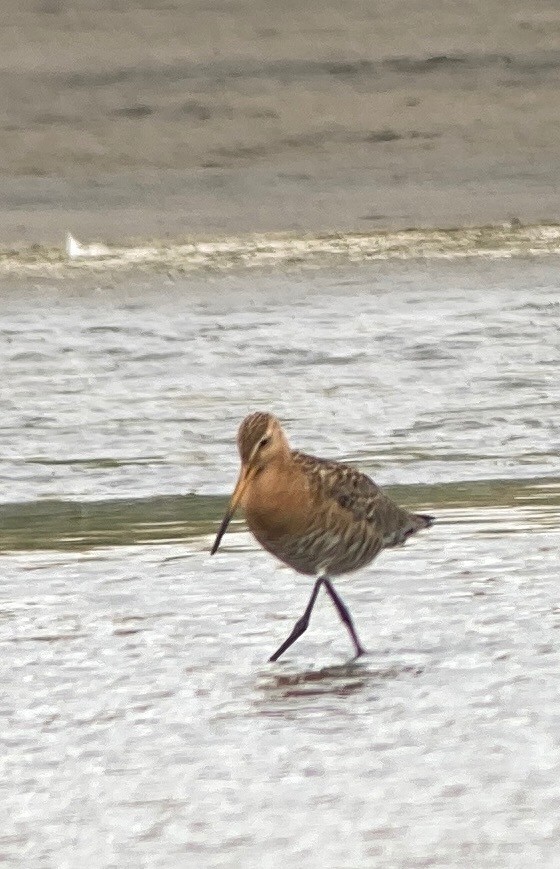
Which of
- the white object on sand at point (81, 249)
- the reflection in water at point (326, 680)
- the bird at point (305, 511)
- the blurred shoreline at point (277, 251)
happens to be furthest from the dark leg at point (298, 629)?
the white object on sand at point (81, 249)

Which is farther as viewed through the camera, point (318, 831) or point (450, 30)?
point (450, 30)

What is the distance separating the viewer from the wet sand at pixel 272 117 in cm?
1669

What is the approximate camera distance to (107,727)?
20.0ft

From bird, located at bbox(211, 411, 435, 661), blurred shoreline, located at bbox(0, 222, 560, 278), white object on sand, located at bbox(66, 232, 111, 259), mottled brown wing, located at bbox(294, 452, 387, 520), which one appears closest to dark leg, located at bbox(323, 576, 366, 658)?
bird, located at bbox(211, 411, 435, 661)

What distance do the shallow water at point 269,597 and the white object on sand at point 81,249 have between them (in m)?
1.60

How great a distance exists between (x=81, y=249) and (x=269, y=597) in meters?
8.26

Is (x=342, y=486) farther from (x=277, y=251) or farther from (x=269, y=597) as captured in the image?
(x=277, y=251)

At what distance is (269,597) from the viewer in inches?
308

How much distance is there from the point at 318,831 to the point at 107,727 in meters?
1.05

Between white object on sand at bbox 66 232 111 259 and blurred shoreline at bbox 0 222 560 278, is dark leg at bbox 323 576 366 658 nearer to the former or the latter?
blurred shoreline at bbox 0 222 560 278

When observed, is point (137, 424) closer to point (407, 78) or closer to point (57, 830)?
point (57, 830)

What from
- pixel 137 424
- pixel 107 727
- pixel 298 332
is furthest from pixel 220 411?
pixel 107 727

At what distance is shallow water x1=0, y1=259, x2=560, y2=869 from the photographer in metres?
5.34

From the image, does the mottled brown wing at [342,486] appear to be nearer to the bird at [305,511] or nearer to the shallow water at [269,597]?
the bird at [305,511]
